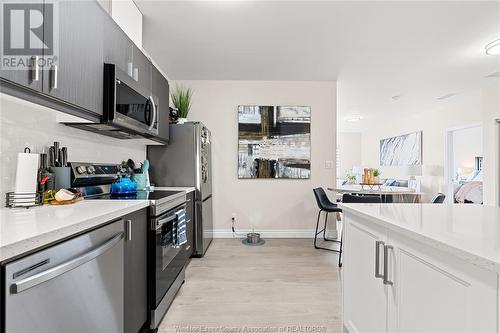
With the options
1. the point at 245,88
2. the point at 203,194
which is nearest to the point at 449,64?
the point at 245,88

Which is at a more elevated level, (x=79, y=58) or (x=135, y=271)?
(x=79, y=58)

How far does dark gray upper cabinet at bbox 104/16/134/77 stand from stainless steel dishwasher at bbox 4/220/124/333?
1.13 m

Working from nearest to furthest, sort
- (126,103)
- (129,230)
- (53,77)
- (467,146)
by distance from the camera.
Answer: (53,77), (129,230), (126,103), (467,146)

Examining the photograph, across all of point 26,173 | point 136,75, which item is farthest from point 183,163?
point 26,173

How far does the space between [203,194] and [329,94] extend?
2.55 meters

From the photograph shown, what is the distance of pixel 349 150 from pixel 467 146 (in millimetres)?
3589

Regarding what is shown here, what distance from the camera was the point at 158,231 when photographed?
1661 millimetres

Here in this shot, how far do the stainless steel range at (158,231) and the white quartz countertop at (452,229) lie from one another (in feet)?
4.07

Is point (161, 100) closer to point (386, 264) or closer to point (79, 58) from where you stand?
point (79, 58)

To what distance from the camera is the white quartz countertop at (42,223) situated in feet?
2.36

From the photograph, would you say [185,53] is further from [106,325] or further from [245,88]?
[106,325]

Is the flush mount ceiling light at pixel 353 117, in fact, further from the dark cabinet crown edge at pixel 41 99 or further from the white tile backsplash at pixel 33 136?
the dark cabinet crown edge at pixel 41 99

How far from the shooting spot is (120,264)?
1.27 meters

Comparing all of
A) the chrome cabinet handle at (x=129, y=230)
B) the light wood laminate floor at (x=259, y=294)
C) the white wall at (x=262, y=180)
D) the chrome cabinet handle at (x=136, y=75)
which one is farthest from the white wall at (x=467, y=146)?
the chrome cabinet handle at (x=129, y=230)
